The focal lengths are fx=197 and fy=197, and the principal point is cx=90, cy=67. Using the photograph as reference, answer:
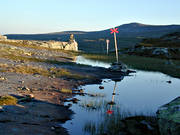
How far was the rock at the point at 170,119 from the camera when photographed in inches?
326

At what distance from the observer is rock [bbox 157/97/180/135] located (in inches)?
326

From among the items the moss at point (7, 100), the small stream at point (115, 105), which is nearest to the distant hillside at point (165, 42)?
the small stream at point (115, 105)

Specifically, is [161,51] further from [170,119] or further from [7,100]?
[170,119]

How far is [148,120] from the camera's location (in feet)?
39.8

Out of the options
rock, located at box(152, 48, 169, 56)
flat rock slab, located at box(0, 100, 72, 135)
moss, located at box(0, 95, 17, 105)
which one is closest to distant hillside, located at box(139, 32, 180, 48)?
rock, located at box(152, 48, 169, 56)

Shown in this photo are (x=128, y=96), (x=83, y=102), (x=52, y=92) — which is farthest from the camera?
(x=128, y=96)

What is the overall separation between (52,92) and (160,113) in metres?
10.3

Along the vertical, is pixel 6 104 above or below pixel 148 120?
above

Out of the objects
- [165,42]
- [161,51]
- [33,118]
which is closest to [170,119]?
[33,118]

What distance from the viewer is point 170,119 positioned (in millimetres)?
8711

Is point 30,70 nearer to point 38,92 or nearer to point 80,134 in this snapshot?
point 38,92

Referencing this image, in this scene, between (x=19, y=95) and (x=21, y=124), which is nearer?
(x=21, y=124)

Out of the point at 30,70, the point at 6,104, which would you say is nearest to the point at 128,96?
the point at 6,104

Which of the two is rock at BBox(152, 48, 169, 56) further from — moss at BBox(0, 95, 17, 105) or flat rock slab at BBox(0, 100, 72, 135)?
moss at BBox(0, 95, 17, 105)
